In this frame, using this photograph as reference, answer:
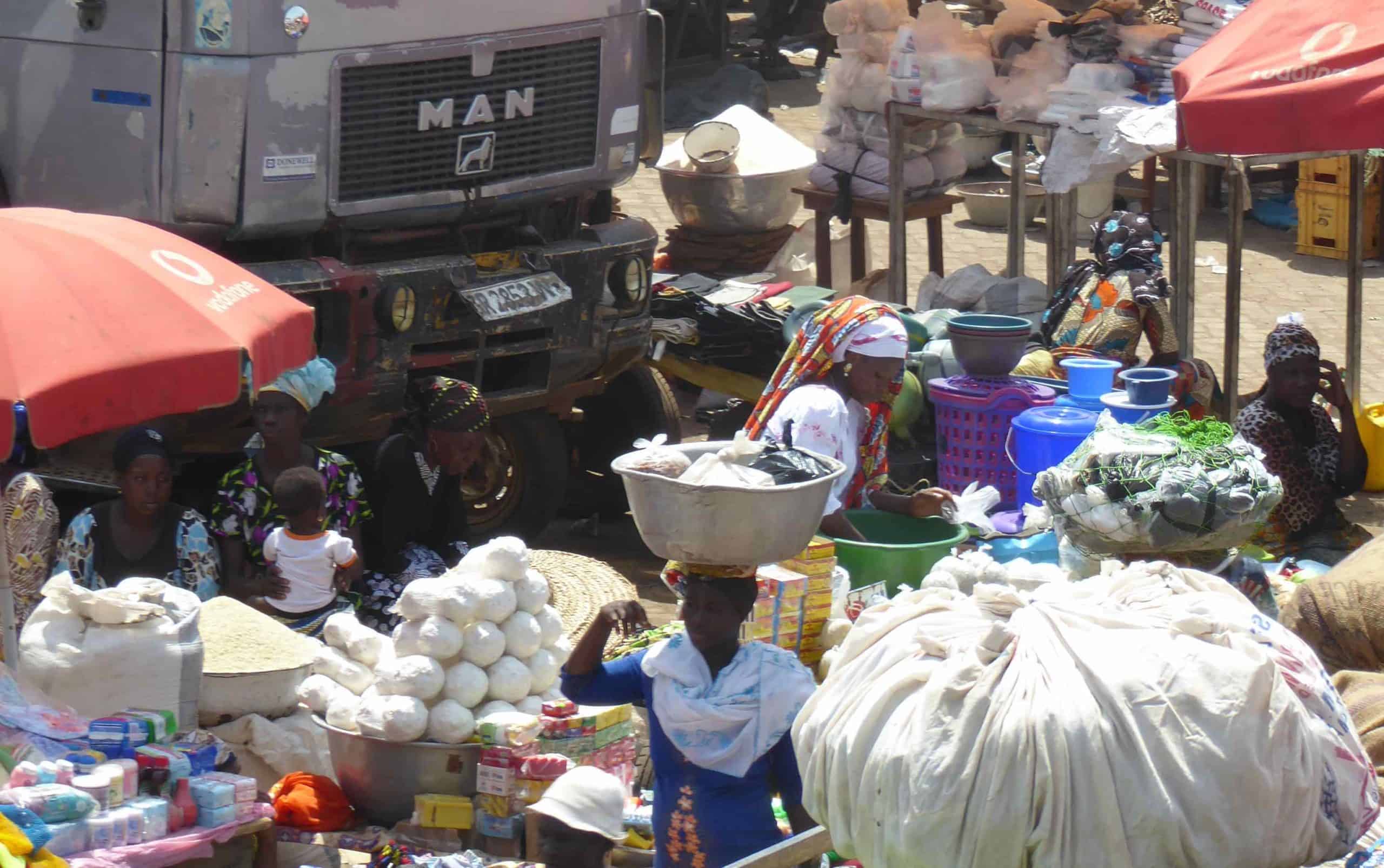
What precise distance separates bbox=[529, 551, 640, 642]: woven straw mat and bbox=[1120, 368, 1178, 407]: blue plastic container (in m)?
1.95

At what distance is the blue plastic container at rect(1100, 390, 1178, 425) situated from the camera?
639 cm

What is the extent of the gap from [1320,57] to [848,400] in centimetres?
171

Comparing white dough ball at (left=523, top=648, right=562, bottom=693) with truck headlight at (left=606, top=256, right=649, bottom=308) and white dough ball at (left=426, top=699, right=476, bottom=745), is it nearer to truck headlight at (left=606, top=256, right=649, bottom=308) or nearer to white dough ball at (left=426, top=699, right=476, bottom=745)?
white dough ball at (left=426, top=699, right=476, bottom=745)

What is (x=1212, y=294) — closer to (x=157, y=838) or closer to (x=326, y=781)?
(x=326, y=781)

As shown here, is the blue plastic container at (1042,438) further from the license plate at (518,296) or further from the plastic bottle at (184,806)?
the plastic bottle at (184,806)

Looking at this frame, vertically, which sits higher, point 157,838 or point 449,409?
point 449,409

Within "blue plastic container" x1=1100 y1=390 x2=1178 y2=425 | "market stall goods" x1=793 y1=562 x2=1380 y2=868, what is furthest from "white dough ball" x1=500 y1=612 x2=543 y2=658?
"blue plastic container" x1=1100 y1=390 x2=1178 y2=425

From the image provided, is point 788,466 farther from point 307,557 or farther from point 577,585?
point 577,585

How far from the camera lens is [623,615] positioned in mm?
3746

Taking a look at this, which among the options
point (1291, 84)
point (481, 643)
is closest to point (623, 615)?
point (481, 643)

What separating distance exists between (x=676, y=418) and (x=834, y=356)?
96.7 inches

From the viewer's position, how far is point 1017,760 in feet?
8.50

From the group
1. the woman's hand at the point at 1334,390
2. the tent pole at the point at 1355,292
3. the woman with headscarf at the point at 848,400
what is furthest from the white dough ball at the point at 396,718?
the tent pole at the point at 1355,292

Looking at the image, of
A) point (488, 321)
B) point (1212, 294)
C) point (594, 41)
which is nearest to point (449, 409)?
point (488, 321)
